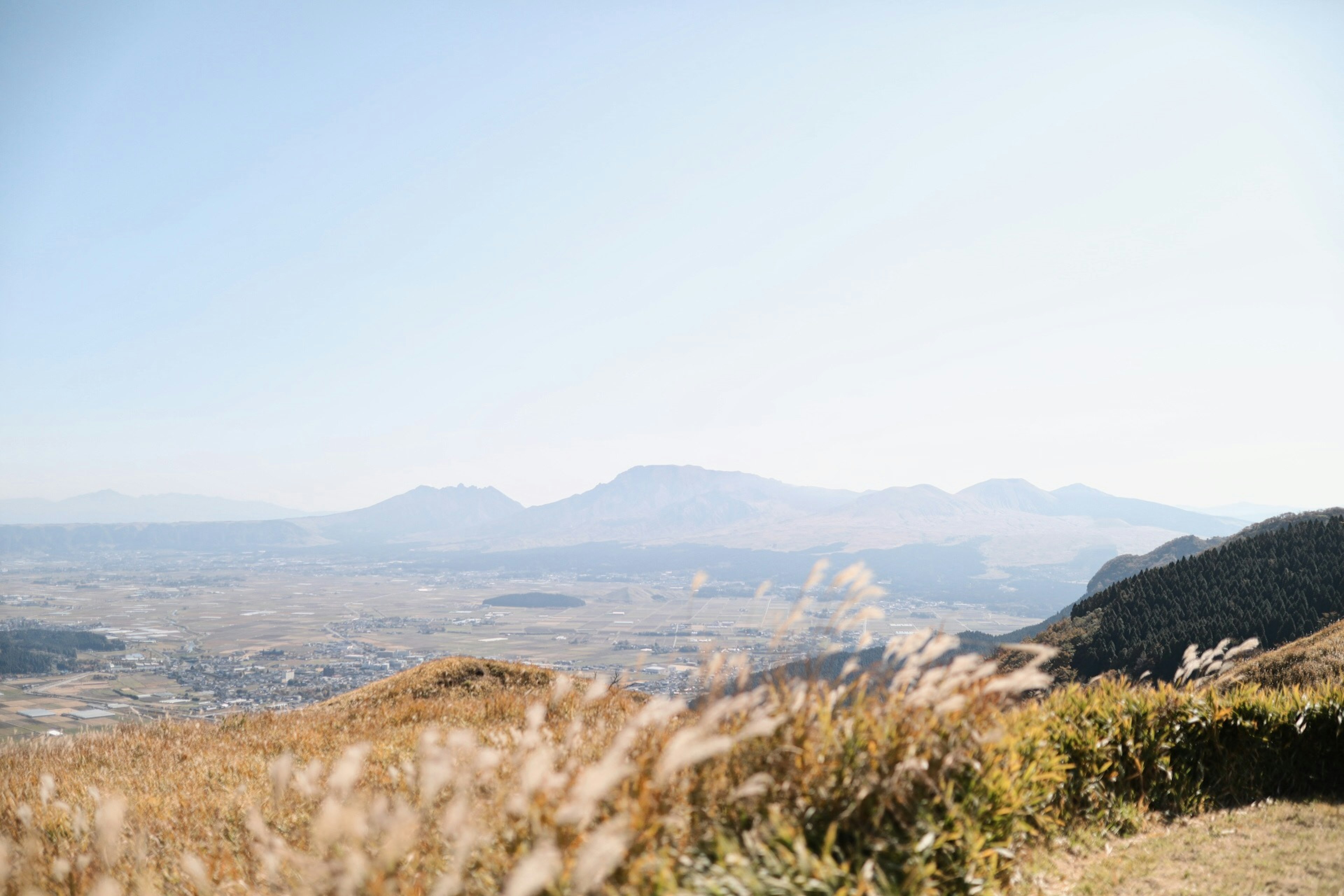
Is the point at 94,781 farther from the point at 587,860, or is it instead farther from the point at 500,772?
the point at 587,860

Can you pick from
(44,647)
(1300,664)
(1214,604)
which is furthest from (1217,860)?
(44,647)

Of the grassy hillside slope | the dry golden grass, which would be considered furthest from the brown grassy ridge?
the dry golden grass

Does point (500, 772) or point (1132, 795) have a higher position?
point (500, 772)

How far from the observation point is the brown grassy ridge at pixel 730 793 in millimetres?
3855

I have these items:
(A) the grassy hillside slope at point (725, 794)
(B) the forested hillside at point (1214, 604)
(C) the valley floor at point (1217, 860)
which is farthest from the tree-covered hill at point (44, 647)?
(C) the valley floor at point (1217, 860)

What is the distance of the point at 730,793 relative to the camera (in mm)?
4488

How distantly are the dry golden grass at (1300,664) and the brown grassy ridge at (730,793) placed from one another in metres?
13.4

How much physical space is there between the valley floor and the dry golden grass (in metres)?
13.6

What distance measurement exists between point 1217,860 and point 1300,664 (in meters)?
19.9

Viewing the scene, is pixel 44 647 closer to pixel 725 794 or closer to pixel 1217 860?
pixel 725 794

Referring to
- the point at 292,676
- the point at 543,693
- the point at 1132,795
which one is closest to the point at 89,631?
the point at 292,676

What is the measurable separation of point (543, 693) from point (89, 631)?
233m

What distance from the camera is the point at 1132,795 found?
23.4 feet

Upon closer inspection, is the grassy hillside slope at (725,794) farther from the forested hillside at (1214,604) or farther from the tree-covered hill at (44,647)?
the tree-covered hill at (44,647)
